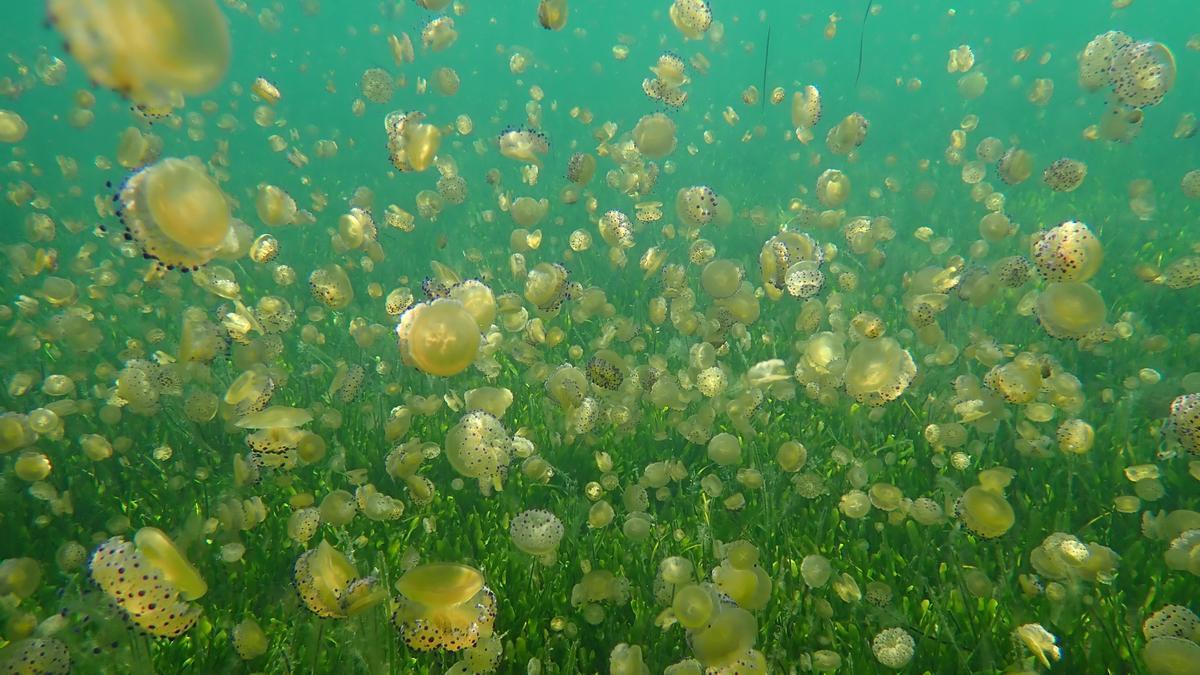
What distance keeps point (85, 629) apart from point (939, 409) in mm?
5526

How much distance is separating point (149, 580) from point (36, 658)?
0.52 metres

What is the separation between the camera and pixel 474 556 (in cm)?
371

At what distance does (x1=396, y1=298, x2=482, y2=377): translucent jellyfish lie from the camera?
3227 mm

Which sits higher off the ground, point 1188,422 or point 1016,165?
point 1016,165

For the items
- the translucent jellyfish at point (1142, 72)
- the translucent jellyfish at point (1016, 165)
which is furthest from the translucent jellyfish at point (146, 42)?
the translucent jellyfish at point (1142, 72)

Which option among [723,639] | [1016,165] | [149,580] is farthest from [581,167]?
[149,580]

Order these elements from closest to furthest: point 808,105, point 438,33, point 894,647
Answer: point 894,647 < point 808,105 < point 438,33

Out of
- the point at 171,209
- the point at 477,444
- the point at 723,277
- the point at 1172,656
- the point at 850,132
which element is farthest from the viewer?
the point at 850,132

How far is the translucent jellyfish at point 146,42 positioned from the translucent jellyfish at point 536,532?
2386mm

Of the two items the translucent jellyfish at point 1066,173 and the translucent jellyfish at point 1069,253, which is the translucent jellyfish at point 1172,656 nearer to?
the translucent jellyfish at point 1069,253

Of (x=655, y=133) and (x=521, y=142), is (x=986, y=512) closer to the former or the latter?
(x=655, y=133)

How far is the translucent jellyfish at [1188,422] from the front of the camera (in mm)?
3324

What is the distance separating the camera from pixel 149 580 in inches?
93.0

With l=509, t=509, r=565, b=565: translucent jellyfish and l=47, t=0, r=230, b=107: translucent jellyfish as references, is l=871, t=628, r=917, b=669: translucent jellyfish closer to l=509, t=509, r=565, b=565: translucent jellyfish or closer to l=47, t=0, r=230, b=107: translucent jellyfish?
l=509, t=509, r=565, b=565: translucent jellyfish
